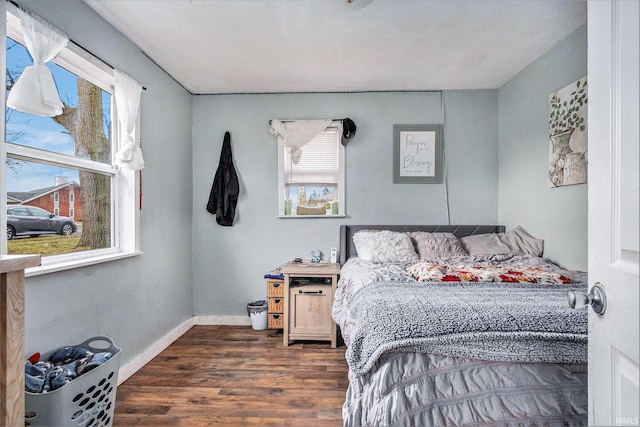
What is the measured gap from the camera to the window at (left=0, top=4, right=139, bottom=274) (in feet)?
5.48

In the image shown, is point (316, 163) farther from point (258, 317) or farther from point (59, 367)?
point (59, 367)

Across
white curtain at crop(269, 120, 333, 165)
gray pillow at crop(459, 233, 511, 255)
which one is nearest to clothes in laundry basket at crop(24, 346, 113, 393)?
white curtain at crop(269, 120, 333, 165)

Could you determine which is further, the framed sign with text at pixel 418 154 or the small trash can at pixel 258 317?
the framed sign with text at pixel 418 154

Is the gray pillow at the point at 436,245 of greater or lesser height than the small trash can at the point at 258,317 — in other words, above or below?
above

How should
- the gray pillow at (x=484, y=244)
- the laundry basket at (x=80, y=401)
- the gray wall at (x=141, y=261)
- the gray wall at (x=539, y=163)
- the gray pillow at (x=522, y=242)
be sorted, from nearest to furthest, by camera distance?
the laundry basket at (x=80, y=401) → the gray wall at (x=141, y=261) → the gray wall at (x=539, y=163) → the gray pillow at (x=522, y=242) → the gray pillow at (x=484, y=244)

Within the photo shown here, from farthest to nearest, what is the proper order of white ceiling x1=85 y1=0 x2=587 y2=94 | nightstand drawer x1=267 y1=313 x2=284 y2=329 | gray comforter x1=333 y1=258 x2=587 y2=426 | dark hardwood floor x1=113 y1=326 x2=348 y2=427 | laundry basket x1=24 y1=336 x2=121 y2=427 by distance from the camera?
nightstand drawer x1=267 y1=313 x2=284 y2=329
white ceiling x1=85 y1=0 x2=587 y2=94
dark hardwood floor x1=113 y1=326 x2=348 y2=427
laundry basket x1=24 y1=336 x2=121 y2=427
gray comforter x1=333 y1=258 x2=587 y2=426

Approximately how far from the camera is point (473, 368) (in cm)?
124

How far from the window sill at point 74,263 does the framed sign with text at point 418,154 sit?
8.50ft

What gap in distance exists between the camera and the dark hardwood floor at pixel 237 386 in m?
1.88

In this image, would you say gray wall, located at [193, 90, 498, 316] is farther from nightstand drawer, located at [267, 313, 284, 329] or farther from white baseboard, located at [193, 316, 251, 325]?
nightstand drawer, located at [267, 313, 284, 329]

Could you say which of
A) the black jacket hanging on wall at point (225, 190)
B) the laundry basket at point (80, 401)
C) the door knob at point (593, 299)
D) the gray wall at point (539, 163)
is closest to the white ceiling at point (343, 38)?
the gray wall at point (539, 163)

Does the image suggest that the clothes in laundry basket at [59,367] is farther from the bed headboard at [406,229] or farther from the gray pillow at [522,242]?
the gray pillow at [522,242]

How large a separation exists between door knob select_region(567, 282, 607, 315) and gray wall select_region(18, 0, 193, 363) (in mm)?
2198

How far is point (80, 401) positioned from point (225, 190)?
224 centimetres
